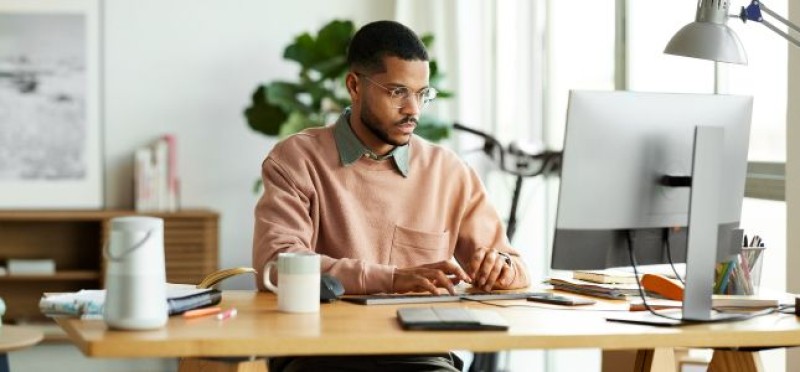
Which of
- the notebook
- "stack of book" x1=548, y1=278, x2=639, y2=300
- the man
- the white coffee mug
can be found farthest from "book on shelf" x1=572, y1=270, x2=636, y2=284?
the white coffee mug

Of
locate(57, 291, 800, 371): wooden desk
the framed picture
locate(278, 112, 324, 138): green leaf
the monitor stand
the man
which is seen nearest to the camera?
locate(57, 291, 800, 371): wooden desk

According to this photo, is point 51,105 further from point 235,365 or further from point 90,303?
point 235,365

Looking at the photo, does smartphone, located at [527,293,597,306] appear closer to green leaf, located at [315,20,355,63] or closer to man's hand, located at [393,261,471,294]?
man's hand, located at [393,261,471,294]

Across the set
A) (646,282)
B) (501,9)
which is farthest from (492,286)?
(501,9)

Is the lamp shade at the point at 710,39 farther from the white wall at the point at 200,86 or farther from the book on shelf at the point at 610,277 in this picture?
the white wall at the point at 200,86

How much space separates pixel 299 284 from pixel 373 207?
2.20ft

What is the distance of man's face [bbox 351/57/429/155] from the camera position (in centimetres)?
280

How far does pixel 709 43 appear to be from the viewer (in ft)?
8.03

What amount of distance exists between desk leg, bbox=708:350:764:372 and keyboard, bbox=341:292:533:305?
0.41 meters

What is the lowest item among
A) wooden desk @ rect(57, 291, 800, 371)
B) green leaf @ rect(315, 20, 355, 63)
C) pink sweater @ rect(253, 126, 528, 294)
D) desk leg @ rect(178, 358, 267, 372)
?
desk leg @ rect(178, 358, 267, 372)

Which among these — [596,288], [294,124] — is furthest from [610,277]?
[294,124]

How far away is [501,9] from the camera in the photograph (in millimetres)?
5641

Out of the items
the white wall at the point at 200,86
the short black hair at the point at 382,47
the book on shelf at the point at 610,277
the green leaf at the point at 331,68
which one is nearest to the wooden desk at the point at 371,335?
the book on shelf at the point at 610,277

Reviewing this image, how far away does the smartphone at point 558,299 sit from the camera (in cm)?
244
